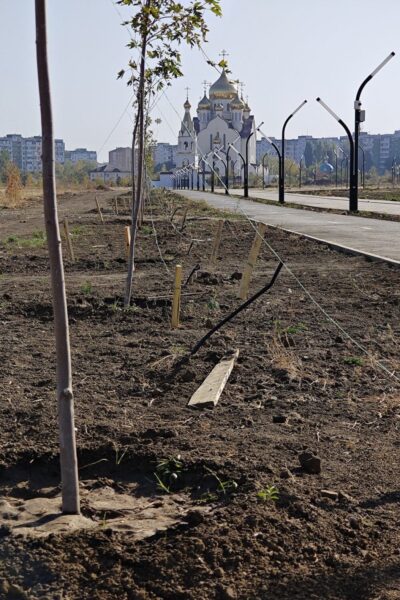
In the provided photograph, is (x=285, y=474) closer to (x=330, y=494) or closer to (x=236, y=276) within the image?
(x=330, y=494)

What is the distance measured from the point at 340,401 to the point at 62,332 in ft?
7.95

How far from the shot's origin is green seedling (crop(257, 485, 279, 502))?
3875mm

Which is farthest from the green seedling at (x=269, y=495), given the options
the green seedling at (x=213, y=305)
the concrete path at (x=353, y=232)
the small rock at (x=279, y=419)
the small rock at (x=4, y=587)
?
the concrete path at (x=353, y=232)

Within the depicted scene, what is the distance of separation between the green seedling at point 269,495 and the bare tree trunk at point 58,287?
2.52 ft

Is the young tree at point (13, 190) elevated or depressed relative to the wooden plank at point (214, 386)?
elevated

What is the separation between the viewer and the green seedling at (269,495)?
12.7 feet

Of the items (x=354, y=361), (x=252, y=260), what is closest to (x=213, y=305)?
(x=252, y=260)

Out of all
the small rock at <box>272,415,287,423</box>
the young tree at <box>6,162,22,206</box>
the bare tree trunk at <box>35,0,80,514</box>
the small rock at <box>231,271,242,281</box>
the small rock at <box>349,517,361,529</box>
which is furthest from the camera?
the young tree at <box>6,162,22,206</box>

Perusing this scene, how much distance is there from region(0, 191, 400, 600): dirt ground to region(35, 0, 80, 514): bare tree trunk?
0.22 metres

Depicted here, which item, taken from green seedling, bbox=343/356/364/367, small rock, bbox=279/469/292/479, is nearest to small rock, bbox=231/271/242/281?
green seedling, bbox=343/356/364/367

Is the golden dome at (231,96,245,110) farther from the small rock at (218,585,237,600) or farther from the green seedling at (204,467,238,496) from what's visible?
the small rock at (218,585,237,600)

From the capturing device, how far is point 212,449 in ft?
15.2

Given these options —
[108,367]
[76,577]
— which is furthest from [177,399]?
[76,577]

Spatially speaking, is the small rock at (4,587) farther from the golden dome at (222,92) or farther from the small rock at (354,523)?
the golden dome at (222,92)
